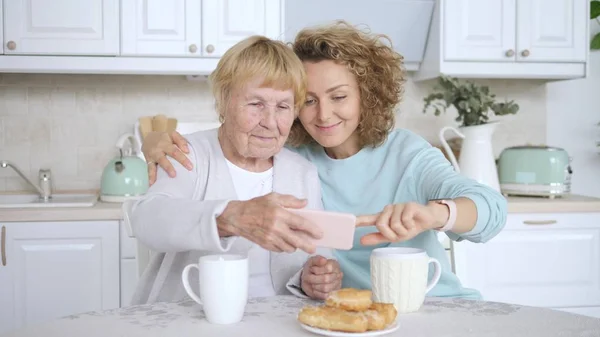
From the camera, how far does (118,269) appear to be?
113 inches

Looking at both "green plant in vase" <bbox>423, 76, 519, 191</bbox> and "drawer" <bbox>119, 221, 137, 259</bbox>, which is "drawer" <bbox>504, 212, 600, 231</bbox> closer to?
"green plant in vase" <bbox>423, 76, 519, 191</bbox>

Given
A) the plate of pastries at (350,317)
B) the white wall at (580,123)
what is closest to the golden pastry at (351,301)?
the plate of pastries at (350,317)

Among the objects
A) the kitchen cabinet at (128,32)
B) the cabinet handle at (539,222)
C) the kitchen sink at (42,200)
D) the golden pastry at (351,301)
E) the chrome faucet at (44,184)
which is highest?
the kitchen cabinet at (128,32)

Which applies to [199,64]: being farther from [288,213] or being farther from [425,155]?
[288,213]

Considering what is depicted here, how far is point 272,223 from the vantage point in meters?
1.25

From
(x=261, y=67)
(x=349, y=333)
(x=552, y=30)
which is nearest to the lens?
(x=349, y=333)

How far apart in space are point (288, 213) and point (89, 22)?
2.10 metres

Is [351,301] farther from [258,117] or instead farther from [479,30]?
[479,30]

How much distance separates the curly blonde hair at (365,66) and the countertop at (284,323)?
55 cm

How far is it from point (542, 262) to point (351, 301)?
7.18 ft

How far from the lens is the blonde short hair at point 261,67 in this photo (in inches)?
62.4

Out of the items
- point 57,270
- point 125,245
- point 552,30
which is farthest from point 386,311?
point 552,30

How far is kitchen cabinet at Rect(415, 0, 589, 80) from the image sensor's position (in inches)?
129

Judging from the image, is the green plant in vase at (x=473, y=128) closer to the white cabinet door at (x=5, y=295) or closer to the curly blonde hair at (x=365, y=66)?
the curly blonde hair at (x=365, y=66)
